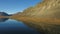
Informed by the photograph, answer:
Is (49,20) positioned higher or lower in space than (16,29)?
higher

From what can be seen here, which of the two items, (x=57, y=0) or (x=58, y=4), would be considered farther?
(x=57, y=0)

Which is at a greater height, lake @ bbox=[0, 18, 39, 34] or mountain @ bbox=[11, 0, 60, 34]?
mountain @ bbox=[11, 0, 60, 34]

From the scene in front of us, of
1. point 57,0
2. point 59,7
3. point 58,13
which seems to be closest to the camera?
point 58,13

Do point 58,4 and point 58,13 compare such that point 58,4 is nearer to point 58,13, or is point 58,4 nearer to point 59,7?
point 59,7

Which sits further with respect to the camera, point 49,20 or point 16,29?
point 49,20

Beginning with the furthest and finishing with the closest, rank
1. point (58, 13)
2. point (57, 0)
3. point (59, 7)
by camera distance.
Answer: point (57, 0)
point (59, 7)
point (58, 13)

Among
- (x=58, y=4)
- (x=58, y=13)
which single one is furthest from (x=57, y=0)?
(x=58, y=13)

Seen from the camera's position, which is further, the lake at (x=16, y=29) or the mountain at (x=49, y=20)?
the mountain at (x=49, y=20)

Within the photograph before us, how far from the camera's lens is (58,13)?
8169 cm

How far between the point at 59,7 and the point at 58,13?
7719 mm

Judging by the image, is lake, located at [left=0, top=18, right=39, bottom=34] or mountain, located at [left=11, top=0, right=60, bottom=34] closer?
lake, located at [left=0, top=18, right=39, bottom=34]

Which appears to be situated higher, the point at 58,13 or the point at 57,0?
the point at 57,0

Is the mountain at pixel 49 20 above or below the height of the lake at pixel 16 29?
above

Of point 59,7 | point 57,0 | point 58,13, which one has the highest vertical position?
point 57,0
